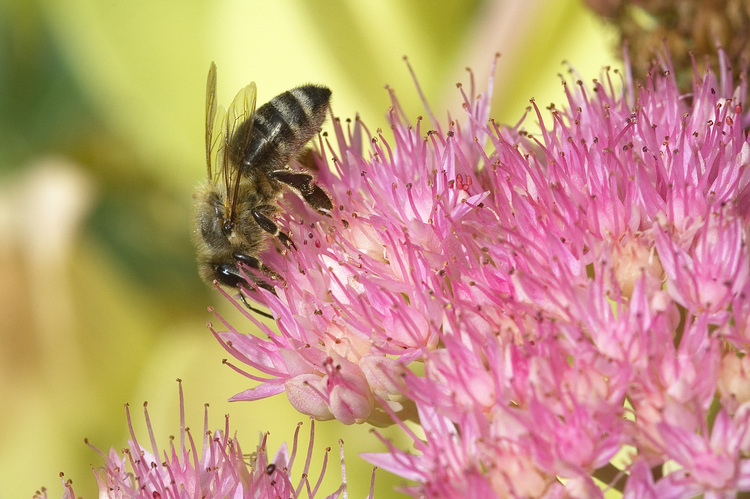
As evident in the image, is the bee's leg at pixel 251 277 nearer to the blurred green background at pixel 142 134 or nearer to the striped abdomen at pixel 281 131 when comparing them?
the striped abdomen at pixel 281 131

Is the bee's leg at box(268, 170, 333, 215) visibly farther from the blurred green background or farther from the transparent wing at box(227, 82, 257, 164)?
the blurred green background

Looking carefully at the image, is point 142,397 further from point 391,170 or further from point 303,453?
point 391,170

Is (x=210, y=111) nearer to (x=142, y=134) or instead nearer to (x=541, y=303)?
(x=541, y=303)

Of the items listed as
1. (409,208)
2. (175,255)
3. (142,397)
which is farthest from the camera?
(175,255)

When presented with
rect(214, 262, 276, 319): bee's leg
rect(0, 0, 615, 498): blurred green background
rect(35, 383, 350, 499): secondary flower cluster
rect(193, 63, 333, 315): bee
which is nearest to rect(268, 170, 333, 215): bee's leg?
rect(193, 63, 333, 315): bee

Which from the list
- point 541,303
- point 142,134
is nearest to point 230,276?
point 541,303

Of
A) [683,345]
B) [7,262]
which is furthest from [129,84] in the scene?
[683,345]
